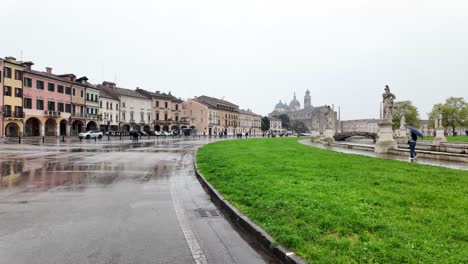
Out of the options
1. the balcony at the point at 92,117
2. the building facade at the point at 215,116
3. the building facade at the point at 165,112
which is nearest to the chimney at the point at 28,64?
the balcony at the point at 92,117

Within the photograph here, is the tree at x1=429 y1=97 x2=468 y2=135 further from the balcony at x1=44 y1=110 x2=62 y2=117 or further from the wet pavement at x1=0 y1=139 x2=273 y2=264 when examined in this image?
the wet pavement at x1=0 y1=139 x2=273 y2=264

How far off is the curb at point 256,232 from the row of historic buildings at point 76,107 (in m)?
52.4

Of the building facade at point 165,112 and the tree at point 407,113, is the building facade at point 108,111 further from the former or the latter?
the tree at point 407,113

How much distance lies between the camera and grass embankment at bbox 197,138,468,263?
4168mm

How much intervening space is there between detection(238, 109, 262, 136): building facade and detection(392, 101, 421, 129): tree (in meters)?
62.6

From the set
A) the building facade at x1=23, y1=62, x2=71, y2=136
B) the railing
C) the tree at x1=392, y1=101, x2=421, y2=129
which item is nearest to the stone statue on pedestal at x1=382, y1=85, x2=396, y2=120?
the railing

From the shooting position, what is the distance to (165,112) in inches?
3844

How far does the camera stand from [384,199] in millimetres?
6895

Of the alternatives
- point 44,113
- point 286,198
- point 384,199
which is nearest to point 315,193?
point 286,198

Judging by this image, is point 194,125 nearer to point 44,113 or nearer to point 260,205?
point 44,113

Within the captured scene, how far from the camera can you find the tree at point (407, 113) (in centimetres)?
9006

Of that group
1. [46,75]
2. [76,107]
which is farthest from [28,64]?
[76,107]

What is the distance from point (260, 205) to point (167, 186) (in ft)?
14.7

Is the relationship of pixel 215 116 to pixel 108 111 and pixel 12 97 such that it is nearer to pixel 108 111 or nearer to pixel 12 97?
pixel 108 111
